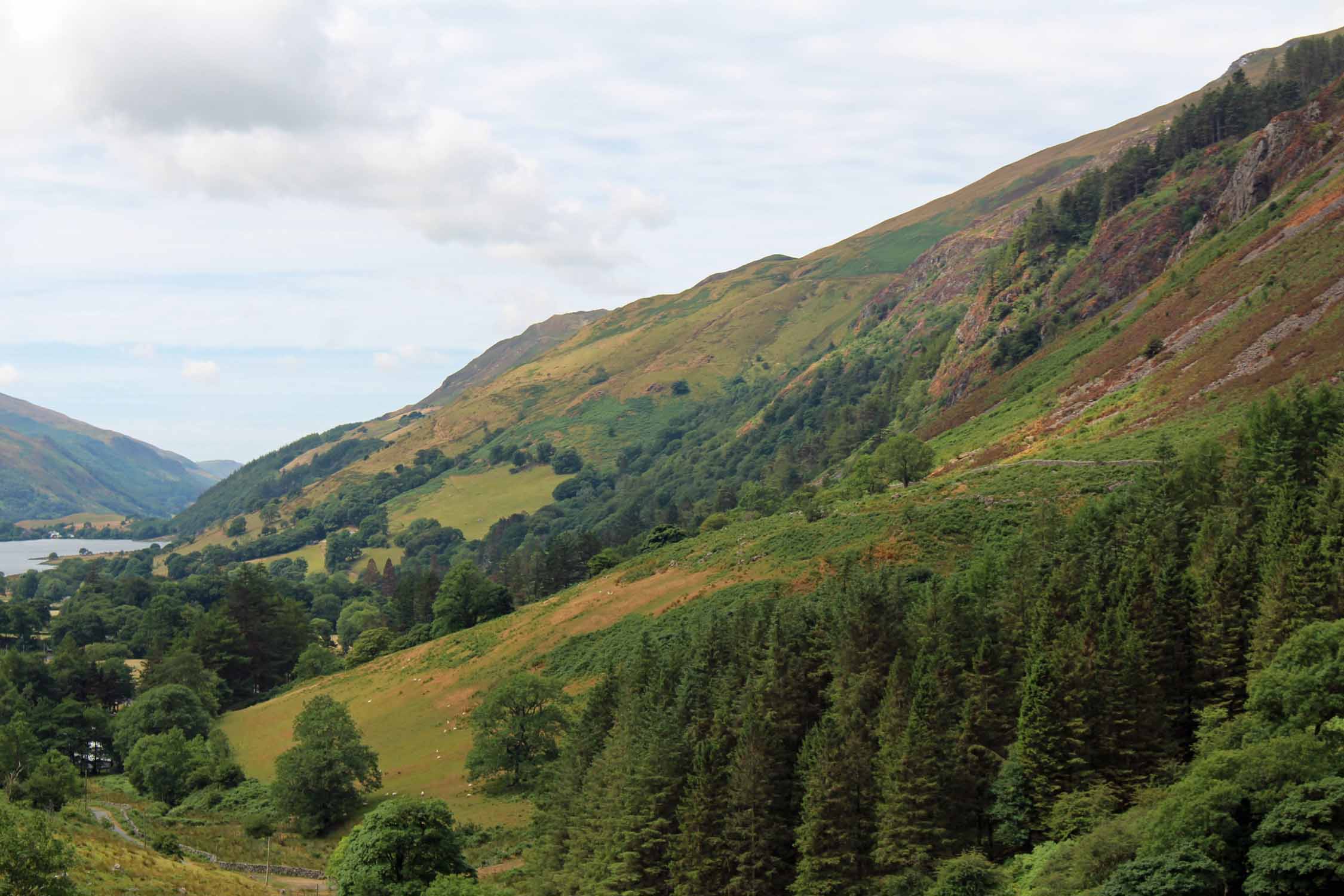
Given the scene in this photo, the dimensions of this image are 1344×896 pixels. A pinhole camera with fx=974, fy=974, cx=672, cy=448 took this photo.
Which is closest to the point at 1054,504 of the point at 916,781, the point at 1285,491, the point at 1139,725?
the point at 1285,491

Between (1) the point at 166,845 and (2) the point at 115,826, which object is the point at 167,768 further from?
(1) the point at 166,845

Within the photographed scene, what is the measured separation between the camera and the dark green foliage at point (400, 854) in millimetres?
40281

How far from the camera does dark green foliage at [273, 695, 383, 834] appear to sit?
62656 millimetres

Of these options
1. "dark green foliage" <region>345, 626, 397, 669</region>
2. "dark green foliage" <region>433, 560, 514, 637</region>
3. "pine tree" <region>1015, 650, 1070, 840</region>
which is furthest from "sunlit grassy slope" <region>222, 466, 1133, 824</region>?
"pine tree" <region>1015, 650, 1070, 840</region>

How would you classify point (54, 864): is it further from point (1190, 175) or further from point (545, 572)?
point (1190, 175)

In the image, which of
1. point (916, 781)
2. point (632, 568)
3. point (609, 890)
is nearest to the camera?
point (916, 781)

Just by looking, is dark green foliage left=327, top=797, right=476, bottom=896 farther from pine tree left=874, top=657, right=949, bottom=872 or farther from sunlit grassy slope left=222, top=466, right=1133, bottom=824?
pine tree left=874, top=657, right=949, bottom=872

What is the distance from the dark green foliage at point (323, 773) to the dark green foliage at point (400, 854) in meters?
21.5

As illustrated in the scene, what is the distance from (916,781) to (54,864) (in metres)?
29.7

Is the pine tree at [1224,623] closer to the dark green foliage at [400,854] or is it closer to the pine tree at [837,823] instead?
the pine tree at [837,823]

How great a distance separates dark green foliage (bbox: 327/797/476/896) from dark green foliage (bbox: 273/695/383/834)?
21.5 metres

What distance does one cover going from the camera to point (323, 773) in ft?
206

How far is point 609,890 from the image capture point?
39812 mm

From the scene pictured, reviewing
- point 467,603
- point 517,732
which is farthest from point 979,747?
point 467,603
